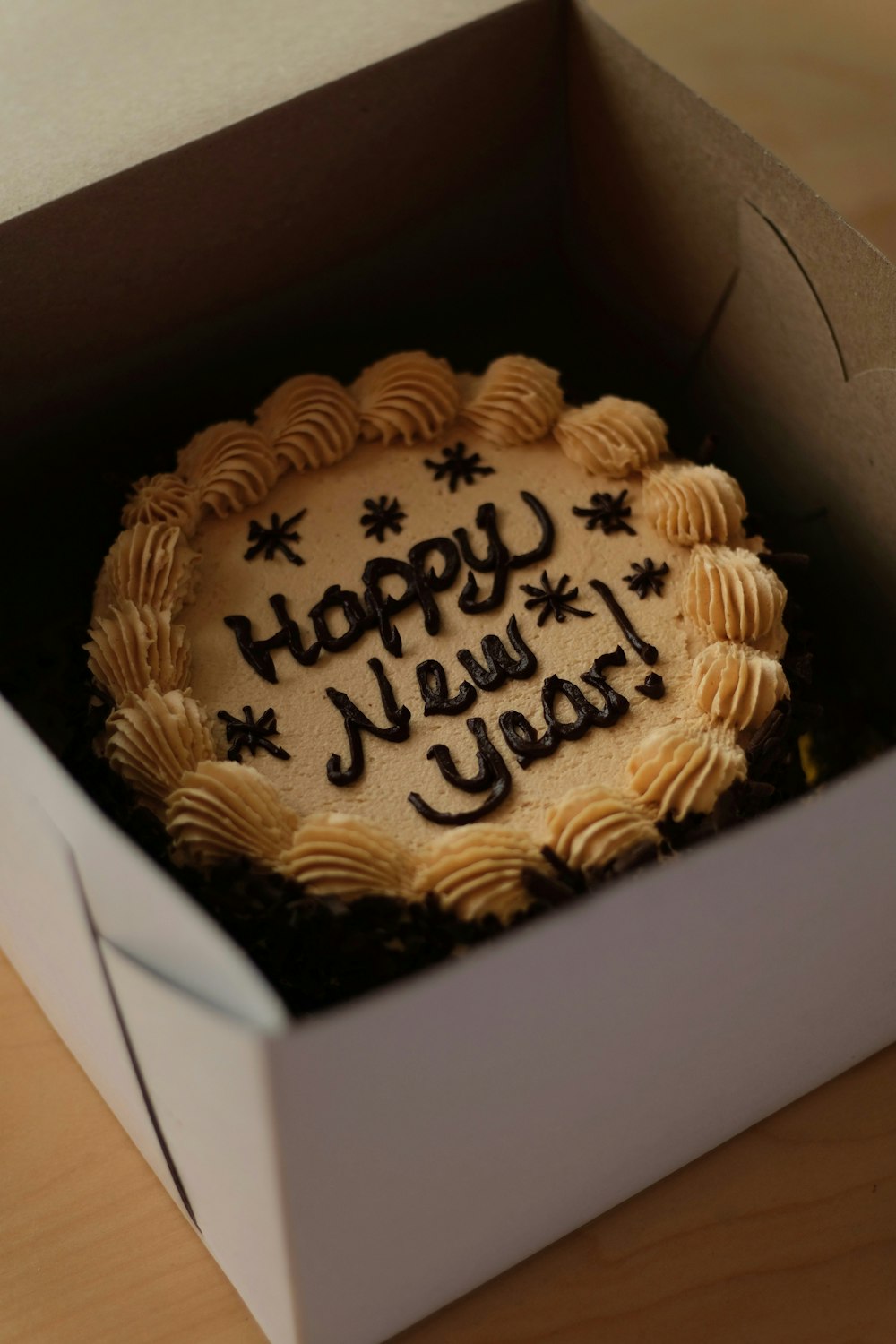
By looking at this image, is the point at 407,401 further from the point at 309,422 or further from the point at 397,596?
the point at 397,596

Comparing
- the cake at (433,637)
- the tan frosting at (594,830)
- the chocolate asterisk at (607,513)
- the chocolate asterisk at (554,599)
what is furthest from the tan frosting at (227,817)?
the chocolate asterisk at (607,513)

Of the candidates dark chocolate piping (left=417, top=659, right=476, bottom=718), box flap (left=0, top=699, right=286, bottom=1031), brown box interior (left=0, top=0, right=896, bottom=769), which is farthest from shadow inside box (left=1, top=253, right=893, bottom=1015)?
box flap (left=0, top=699, right=286, bottom=1031)

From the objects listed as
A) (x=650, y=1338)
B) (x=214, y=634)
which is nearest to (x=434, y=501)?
(x=214, y=634)

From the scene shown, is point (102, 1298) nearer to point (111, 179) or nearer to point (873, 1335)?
point (873, 1335)

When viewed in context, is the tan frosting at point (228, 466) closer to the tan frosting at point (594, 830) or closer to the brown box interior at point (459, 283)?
the brown box interior at point (459, 283)

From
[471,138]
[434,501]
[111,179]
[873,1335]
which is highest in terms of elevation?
[111,179]

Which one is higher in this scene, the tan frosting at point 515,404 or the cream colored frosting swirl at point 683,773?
the tan frosting at point 515,404
